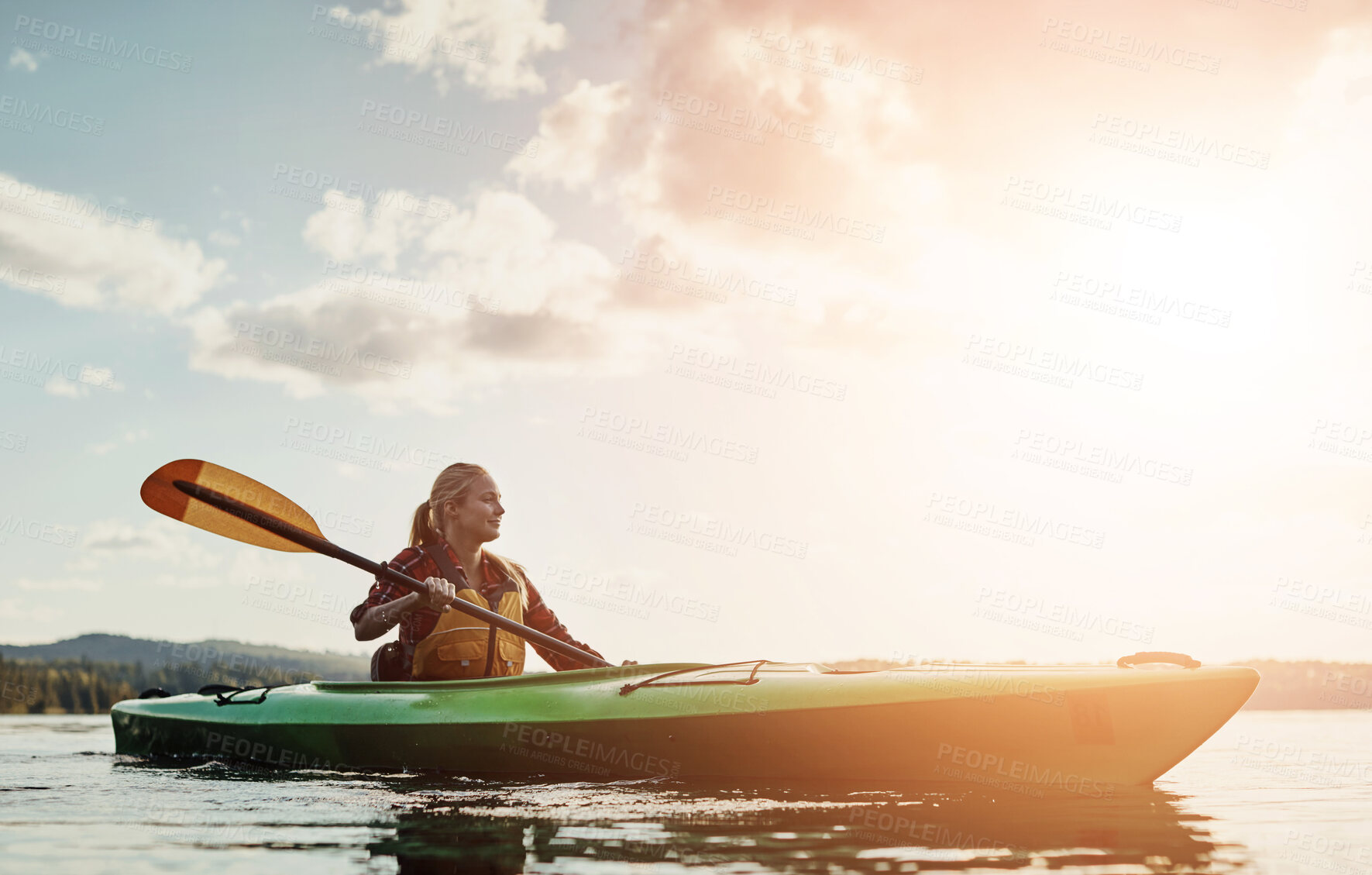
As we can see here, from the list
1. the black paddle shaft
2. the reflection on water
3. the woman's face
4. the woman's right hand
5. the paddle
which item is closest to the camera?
the reflection on water

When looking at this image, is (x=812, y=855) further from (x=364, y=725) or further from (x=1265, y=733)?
(x=1265, y=733)

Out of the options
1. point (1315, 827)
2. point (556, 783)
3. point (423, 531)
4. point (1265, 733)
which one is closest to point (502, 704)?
point (556, 783)

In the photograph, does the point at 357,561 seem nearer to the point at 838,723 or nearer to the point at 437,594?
the point at 437,594

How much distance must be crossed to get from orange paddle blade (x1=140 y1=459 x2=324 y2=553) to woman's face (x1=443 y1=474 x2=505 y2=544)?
1.23 metres

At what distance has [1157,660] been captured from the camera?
4.58 meters

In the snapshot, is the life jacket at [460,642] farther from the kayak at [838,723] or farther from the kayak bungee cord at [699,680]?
the kayak bungee cord at [699,680]

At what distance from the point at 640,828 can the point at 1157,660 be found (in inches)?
108

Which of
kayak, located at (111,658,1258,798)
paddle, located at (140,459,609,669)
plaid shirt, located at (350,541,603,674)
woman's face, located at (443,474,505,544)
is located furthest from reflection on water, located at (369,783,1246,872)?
paddle, located at (140,459,609,669)

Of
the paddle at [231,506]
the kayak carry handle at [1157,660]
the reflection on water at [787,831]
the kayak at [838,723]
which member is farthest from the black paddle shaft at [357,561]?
the kayak carry handle at [1157,660]

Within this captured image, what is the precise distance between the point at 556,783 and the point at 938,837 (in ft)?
6.89

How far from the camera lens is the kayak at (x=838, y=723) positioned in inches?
172

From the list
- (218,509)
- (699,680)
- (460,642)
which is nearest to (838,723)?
(699,680)

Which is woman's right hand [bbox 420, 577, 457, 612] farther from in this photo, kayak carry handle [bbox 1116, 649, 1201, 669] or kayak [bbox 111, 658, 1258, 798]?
kayak carry handle [bbox 1116, 649, 1201, 669]

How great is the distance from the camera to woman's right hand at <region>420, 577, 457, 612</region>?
5.19m
